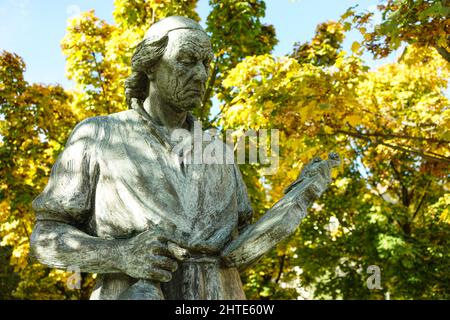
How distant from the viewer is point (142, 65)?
306cm

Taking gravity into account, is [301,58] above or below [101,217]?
above

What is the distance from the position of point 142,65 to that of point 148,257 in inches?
42.1

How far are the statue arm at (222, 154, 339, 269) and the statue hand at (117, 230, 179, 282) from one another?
1.06ft

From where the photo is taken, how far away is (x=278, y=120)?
28.0 ft

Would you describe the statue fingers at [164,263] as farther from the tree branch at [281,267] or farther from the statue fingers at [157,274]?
the tree branch at [281,267]

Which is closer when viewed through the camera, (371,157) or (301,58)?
(301,58)

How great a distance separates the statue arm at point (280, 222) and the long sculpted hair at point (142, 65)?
0.91 meters

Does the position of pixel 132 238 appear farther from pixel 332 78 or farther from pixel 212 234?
pixel 332 78

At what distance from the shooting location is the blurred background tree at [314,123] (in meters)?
8.53

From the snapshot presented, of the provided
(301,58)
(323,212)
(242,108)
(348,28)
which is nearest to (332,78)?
(348,28)

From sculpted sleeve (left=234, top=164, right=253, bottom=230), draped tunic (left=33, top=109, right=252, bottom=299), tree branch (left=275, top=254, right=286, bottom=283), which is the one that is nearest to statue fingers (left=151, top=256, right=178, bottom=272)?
draped tunic (left=33, top=109, right=252, bottom=299)

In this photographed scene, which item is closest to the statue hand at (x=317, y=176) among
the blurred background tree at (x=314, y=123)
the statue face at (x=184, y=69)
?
the statue face at (x=184, y=69)

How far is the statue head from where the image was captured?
2.94 metres
